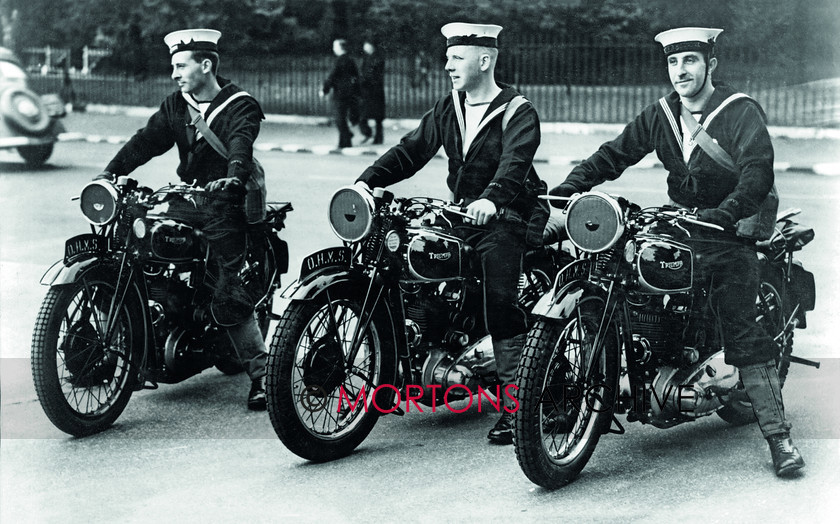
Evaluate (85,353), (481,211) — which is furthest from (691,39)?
(85,353)

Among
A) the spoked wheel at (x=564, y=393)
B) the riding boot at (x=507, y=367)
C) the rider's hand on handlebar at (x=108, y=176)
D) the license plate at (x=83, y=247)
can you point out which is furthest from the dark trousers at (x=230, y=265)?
the spoked wheel at (x=564, y=393)

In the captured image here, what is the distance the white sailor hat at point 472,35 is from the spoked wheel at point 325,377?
1287 millimetres

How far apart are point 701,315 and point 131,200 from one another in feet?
8.97

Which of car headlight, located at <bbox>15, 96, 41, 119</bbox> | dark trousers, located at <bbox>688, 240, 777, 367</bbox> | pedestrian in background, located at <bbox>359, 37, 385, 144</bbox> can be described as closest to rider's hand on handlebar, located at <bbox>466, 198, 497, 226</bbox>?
dark trousers, located at <bbox>688, 240, 777, 367</bbox>

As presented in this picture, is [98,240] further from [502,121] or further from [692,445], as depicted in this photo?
[692,445]

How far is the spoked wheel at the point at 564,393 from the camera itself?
14.9ft

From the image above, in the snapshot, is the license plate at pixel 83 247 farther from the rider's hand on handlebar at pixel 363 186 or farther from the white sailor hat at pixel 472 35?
the white sailor hat at pixel 472 35

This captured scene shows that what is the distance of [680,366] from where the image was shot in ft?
Result: 16.7

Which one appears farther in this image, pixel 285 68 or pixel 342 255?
pixel 285 68

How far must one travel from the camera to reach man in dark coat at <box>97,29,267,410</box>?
5.95 m

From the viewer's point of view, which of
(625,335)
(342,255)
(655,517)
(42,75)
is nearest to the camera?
(655,517)

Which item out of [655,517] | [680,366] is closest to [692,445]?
[680,366]

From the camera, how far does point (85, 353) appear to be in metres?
5.55

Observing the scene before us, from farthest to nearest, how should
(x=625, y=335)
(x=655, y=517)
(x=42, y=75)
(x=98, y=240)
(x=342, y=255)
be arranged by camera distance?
(x=42, y=75) → (x=98, y=240) → (x=342, y=255) → (x=625, y=335) → (x=655, y=517)
